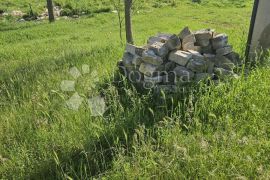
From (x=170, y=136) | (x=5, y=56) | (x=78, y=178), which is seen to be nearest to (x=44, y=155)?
(x=78, y=178)

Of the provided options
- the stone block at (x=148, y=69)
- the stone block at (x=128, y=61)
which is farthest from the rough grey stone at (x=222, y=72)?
the stone block at (x=128, y=61)

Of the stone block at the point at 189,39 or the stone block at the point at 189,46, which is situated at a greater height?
the stone block at the point at 189,39

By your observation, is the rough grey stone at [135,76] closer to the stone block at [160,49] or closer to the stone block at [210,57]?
the stone block at [160,49]

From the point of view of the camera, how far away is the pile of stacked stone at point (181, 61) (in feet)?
16.4

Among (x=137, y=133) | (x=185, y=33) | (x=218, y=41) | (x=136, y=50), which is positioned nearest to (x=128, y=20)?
(x=136, y=50)

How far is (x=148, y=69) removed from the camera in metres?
5.14

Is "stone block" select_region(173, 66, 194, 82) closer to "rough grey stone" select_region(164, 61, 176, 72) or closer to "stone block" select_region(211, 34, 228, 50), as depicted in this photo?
"rough grey stone" select_region(164, 61, 176, 72)

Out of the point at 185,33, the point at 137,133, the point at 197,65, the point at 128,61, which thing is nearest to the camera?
the point at 137,133

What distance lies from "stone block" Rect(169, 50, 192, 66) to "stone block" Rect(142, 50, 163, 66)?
208mm

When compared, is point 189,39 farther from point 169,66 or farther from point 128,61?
point 128,61

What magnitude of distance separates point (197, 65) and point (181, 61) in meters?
0.25

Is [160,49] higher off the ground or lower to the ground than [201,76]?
higher

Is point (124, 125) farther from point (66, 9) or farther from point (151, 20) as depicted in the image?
point (66, 9)

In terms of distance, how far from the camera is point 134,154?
3.60m
